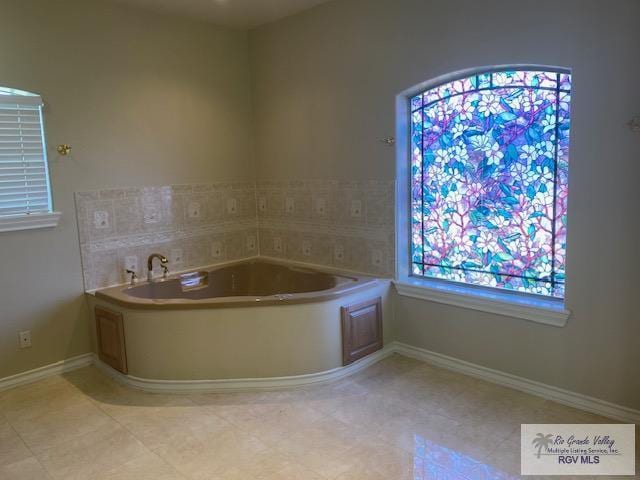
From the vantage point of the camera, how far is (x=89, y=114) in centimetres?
356

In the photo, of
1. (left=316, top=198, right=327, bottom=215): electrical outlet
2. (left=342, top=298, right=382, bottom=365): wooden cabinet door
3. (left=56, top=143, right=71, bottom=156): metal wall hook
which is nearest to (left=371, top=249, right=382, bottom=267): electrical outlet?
(left=342, top=298, right=382, bottom=365): wooden cabinet door

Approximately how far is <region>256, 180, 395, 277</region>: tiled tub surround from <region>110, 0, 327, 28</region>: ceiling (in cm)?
126

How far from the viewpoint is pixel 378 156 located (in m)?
3.65

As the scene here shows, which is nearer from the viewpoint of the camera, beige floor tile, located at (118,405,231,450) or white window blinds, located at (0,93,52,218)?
beige floor tile, located at (118,405,231,450)

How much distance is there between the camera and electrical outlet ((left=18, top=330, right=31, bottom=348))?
340 cm

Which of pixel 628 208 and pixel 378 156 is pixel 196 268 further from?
pixel 628 208

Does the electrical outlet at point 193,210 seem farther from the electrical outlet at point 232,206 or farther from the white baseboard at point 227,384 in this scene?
the white baseboard at point 227,384

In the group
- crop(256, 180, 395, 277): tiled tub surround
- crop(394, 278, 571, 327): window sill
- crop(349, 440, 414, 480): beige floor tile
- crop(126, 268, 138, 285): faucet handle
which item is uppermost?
crop(256, 180, 395, 277): tiled tub surround

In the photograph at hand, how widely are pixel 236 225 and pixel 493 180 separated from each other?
7.11 ft

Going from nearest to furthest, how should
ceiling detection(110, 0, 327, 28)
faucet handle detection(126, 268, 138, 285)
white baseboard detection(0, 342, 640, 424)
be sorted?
1. white baseboard detection(0, 342, 640, 424)
2. ceiling detection(110, 0, 327, 28)
3. faucet handle detection(126, 268, 138, 285)

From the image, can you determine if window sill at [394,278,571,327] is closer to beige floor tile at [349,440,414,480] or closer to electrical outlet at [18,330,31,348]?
beige floor tile at [349,440,414,480]

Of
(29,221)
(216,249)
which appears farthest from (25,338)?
(216,249)

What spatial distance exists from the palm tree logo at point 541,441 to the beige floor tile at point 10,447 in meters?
2.46

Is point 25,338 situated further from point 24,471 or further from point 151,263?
point 24,471
